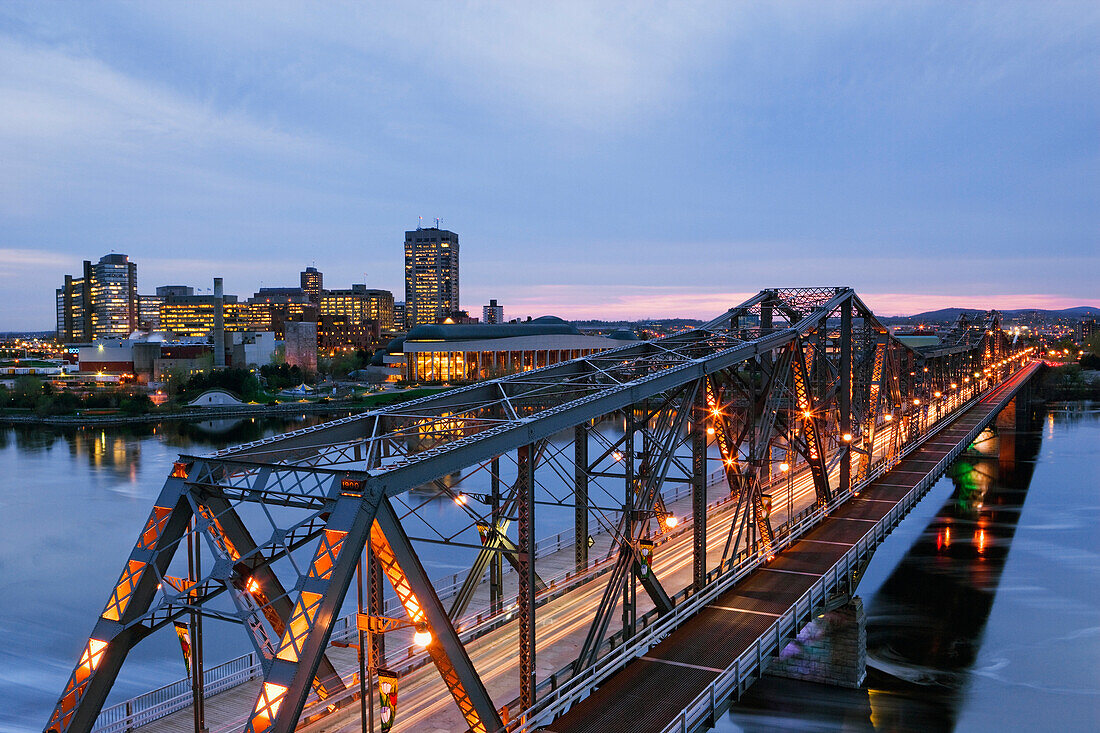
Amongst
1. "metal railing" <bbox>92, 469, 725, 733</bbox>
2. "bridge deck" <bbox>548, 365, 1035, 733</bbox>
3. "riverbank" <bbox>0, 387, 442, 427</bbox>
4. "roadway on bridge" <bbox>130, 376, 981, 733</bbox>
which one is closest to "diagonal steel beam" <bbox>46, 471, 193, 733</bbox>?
"metal railing" <bbox>92, 469, 725, 733</bbox>

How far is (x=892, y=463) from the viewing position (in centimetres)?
5234

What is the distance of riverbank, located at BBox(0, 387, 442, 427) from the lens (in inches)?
4599

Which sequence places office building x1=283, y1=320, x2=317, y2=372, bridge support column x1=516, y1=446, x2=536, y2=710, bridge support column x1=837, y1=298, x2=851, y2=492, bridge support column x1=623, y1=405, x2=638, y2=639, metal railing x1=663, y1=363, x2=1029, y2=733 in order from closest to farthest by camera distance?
bridge support column x1=516, y1=446, x2=536, y2=710 < metal railing x1=663, y1=363, x2=1029, y2=733 < bridge support column x1=623, y1=405, x2=638, y2=639 < bridge support column x1=837, y1=298, x2=851, y2=492 < office building x1=283, y1=320, x2=317, y2=372

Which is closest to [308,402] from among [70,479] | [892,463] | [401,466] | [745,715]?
[70,479]

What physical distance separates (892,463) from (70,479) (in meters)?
69.5

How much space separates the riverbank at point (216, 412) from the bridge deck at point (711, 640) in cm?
8685

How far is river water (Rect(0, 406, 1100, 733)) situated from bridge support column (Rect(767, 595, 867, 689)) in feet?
1.80

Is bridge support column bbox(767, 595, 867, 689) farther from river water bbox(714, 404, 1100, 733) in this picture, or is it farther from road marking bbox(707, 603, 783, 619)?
road marking bbox(707, 603, 783, 619)

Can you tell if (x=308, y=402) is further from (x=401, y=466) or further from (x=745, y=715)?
(x=401, y=466)

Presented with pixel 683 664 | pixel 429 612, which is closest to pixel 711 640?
pixel 683 664

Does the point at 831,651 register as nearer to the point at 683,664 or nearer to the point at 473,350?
the point at 683,664

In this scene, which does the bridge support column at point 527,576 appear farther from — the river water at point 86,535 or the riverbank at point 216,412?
the riverbank at point 216,412

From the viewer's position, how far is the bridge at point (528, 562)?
15172mm

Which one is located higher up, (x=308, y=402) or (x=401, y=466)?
(x=401, y=466)
